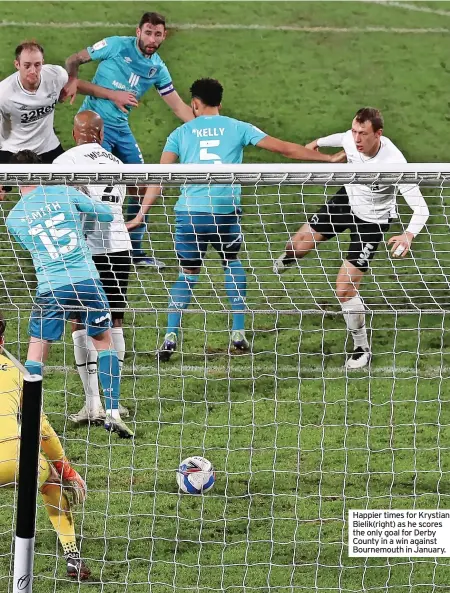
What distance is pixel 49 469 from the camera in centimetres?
593

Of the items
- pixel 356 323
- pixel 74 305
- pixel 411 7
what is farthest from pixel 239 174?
pixel 411 7

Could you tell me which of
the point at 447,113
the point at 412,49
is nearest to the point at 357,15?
the point at 412,49

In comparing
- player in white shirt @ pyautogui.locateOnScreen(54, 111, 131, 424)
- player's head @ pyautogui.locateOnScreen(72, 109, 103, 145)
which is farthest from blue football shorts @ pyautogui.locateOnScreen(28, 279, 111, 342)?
player's head @ pyautogui.locateOnScreen(72, 109, 103, 145)

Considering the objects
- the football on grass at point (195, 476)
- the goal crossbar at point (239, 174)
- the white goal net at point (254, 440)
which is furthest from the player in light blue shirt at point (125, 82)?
the goal crossbar at point (239, 174)

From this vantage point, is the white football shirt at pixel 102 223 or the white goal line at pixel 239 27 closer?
the white football shirt at pixel 102 223

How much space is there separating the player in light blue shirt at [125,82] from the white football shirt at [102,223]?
2.21m

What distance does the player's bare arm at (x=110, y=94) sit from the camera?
→ 10.4 meters

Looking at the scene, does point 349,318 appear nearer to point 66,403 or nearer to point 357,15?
point 66,403

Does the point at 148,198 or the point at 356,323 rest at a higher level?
the point at 148,198

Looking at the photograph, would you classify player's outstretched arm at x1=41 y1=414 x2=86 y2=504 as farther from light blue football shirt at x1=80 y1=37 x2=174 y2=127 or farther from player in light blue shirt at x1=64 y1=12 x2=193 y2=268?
light blue football shirt at x1=80 y1=37 x2=174 y2=127

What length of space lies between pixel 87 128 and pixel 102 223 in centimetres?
72

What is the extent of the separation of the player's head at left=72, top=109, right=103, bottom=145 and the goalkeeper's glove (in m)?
2.89

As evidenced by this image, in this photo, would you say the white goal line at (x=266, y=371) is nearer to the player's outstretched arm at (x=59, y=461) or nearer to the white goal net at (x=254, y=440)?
the white goal net at (x=254, y=440)

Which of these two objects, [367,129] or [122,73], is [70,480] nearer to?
[367,129]
